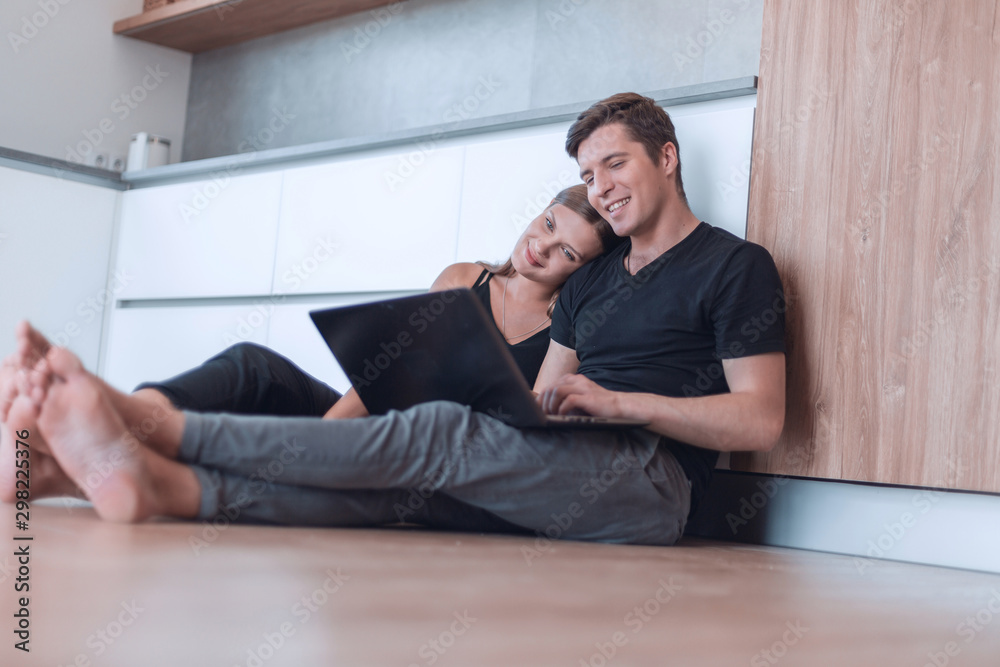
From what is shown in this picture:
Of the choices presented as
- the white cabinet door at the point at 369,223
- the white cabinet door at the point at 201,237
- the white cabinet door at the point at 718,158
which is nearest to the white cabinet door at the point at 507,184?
the white cabinet door at the point at 369,223

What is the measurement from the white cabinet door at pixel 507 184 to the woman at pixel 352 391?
0.54 ft

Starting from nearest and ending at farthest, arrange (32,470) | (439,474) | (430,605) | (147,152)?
(430,605)
(32,470)
(439,474)
(147,152)

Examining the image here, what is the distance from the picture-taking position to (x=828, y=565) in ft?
5.36

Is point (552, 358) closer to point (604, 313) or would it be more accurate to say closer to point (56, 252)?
point (604, 313)

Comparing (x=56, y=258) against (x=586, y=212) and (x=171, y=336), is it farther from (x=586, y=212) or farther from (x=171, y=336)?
(x=586, y=212)

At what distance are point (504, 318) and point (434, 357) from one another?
0.70 metres

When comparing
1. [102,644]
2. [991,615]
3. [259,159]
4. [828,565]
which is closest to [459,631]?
[102,644]

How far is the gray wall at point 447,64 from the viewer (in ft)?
9.21

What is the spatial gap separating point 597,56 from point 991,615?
7.23ft

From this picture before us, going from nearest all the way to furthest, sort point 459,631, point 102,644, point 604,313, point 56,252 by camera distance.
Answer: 1. point 102,644
2. point 459,631
3. point 604,313
4. point 56,252

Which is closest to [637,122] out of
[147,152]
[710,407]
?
[710,407]

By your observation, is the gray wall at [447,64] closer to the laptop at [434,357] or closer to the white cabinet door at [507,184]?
the white cabinet door at [507,184]

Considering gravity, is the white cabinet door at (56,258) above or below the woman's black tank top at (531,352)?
above

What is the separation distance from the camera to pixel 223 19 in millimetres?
3797
